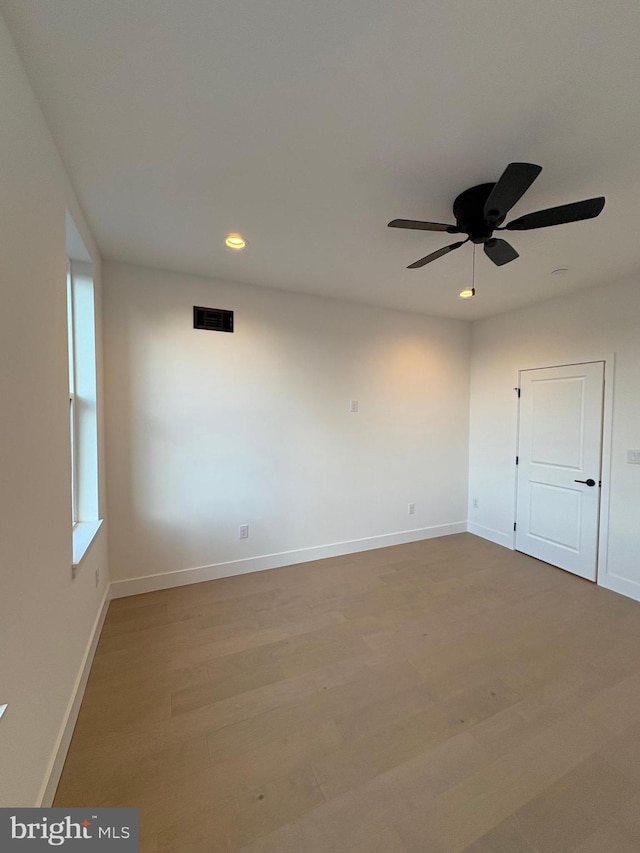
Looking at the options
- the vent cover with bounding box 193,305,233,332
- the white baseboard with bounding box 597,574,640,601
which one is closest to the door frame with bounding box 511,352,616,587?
the white baseboard with bounding box 597,574,640,601

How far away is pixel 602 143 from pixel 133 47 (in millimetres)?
1842

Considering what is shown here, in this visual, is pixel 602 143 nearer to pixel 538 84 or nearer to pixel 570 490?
pixel 538 84

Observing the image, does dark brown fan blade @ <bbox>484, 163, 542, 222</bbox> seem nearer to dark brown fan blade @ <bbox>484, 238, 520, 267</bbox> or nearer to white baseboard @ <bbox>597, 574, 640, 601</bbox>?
dark brown fan blade @ <bbox>484, 238, 520, 267</bbox>

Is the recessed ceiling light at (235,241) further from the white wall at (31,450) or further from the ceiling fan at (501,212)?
the ceiling fan at (501,212)

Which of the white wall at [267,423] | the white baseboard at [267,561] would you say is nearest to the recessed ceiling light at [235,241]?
the white wall at [267,423]

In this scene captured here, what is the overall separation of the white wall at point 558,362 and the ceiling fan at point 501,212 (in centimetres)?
185

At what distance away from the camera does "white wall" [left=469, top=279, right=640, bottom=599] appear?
2.79 m

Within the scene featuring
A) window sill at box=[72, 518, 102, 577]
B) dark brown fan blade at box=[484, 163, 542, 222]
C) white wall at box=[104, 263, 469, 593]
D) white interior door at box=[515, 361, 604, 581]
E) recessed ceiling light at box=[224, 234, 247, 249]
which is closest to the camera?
dark brown fan blade at box=[484, 163, 542, 222]

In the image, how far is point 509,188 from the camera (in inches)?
52.4

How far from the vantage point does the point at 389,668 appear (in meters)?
1.97

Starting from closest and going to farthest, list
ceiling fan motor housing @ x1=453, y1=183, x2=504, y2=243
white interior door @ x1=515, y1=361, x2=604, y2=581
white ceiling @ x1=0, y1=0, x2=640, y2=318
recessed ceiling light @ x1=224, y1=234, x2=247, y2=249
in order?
white ceiling @ x1=0, y1=0, x2=640, y2=318 → ceiling fan motor housing @ x1=453, y1=183, x2=504, y2=243 → recessed ceiling light @ x1=224, y1=234, x2=247, y2=249 → white interior door @ x1=515, y1=361, x2=604, y2=581

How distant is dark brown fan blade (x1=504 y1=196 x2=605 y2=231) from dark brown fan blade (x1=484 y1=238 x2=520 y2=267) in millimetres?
142

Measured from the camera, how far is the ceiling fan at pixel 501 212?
128 centimetres

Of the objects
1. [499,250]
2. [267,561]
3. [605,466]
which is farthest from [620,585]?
[267,561]
